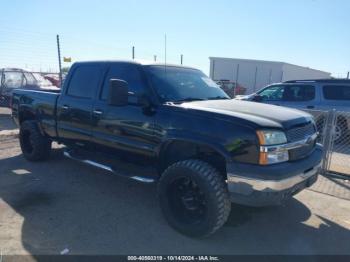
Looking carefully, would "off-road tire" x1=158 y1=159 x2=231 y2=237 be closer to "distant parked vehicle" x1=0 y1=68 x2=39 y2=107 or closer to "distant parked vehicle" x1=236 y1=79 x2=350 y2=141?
"distant parked vehicle" x1=236 y1=79 x2=350 y2=141

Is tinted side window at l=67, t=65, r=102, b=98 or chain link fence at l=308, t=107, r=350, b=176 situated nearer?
tinted side window at l=67, t=65, r=102, b=98

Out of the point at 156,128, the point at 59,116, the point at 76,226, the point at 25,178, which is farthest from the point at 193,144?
the point at 25,178

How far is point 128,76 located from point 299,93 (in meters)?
6.42

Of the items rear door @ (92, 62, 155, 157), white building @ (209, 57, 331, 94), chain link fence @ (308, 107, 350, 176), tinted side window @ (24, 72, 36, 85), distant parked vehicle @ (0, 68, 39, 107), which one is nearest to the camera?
rear door @ (92, 62, 155, 157)

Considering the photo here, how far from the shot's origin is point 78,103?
519cm

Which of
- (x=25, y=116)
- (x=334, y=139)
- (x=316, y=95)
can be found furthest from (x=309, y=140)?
(x=316, y=95)

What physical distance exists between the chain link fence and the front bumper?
10.1ft

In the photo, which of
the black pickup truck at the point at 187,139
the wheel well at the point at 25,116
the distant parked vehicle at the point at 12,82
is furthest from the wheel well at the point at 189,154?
the distant parked vehicle at the point at 12,82

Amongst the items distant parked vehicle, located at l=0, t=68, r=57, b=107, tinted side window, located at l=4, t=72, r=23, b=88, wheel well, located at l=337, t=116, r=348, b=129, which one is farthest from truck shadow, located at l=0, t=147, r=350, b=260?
tinted side window, located at l=4, t=72, r=23, b=88

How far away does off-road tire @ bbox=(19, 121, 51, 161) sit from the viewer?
6258mm

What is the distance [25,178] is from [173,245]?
10.7 feet

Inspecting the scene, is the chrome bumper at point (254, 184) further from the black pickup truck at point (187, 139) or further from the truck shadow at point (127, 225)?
the truck shadow at point (127, 225)

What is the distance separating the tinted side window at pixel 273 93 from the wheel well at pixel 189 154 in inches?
252

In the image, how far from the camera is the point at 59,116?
560 centimetres
